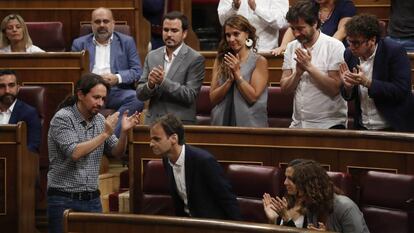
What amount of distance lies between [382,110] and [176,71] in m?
0.53

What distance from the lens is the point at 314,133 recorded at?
87.1 inches

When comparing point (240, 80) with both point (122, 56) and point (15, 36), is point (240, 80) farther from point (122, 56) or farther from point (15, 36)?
point (15, 36)

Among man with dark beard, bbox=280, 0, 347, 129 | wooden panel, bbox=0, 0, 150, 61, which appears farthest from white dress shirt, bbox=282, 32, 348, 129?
wooden panel, bbox=0, 0, 150, 61

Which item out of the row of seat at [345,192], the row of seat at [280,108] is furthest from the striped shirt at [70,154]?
the row of seat at [280,108]

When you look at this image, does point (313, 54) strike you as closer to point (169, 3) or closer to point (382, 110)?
point (382, 110)

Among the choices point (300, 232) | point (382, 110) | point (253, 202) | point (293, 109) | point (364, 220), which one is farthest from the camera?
point (293, 109)

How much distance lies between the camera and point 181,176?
1998 mm

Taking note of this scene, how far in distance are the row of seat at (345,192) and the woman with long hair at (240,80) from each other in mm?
188

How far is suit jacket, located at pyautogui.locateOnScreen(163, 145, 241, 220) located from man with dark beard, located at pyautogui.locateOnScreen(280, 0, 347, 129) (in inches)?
17.6

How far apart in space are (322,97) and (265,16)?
0.62m

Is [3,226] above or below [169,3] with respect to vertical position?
below

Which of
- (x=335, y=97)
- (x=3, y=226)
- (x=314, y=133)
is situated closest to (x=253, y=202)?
(x=314, y=133)

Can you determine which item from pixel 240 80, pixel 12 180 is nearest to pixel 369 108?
pixel 240 80

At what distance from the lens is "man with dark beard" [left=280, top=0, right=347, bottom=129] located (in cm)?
231
